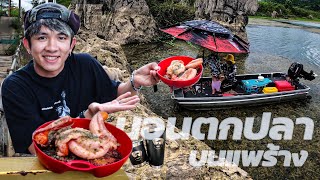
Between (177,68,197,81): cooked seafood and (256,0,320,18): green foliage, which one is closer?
(177,68,197,81): cooked seafood

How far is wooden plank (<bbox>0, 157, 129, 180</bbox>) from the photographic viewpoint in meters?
2.03

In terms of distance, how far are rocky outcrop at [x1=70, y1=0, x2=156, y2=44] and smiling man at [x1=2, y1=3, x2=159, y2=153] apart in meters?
23.5

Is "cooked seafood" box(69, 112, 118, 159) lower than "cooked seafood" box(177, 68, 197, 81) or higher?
lower

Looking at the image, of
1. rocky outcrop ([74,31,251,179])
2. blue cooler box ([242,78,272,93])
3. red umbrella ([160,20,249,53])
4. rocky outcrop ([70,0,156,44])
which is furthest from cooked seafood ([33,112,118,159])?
rocky outcrop ([70,0,156,44])

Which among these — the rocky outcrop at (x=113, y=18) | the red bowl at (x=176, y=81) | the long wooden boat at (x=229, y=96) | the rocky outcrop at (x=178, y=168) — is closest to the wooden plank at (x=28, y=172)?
the red bowl at (x=176, y=81)

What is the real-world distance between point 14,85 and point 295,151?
407 inches

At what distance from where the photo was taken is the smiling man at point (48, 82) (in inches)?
105

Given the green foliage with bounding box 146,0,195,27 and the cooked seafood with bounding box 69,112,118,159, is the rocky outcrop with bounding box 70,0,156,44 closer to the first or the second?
the green foliage with bounding box 146,0,195,27

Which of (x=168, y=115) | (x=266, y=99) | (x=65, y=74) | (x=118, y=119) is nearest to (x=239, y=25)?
(x=266, y=99)

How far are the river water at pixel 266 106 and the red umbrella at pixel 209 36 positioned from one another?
268 cm

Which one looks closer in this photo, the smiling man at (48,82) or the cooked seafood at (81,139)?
the cooked seafood at (81,139)

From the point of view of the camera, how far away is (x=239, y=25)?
26766 mm

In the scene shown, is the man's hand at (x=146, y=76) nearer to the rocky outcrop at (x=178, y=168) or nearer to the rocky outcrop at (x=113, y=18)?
the rocky outcrop at (x=178, y=168)

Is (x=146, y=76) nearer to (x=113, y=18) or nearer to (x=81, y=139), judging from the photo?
(x=81, y=139)
